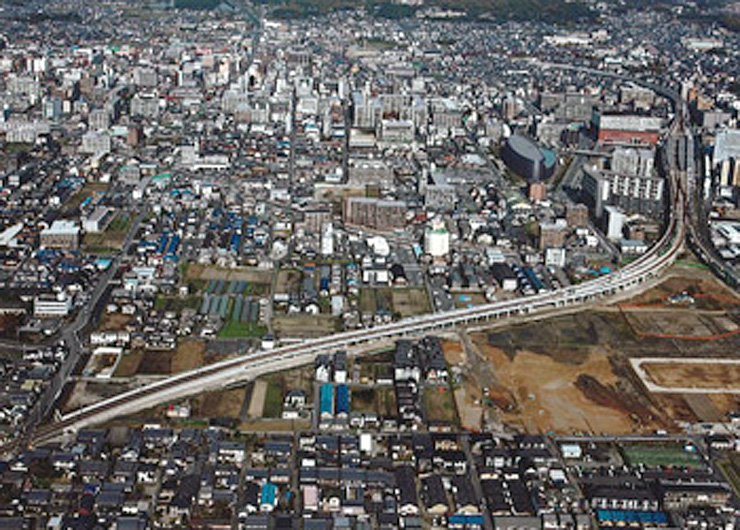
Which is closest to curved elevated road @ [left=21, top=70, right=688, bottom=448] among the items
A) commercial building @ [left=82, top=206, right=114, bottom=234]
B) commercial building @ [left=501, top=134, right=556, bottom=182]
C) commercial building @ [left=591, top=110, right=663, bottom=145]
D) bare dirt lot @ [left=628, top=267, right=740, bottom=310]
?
bare dirt lot @ [left=628, top=267, right=740, bottom=310]

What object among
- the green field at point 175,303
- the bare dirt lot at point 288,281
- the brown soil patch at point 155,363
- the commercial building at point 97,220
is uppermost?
the commercial building at point 97,220

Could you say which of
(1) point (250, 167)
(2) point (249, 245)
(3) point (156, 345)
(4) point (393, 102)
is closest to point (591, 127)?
(4) point (393, 102)

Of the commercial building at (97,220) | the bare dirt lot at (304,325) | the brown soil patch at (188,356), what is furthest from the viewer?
the commercial building at (97,220)

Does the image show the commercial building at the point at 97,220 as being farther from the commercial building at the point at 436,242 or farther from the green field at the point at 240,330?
the commercial building at the point at 436,242

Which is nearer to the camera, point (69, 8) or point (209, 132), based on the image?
point (209, 132)

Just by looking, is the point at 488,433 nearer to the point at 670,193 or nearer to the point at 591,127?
the point at 670,193

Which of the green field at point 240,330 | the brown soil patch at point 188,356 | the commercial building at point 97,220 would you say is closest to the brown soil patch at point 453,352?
the green field at point 240,330
